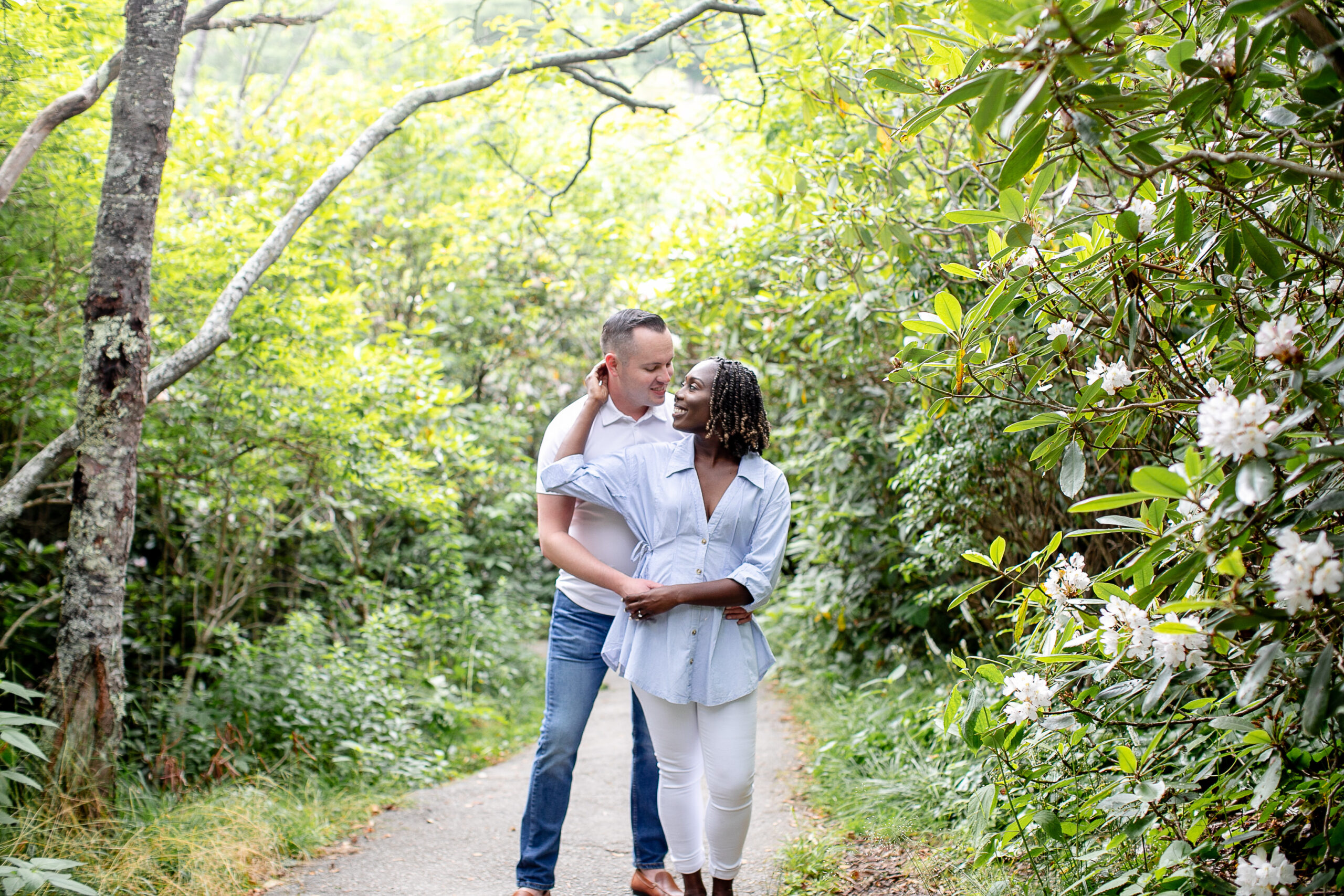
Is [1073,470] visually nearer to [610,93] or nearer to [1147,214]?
[1147,214]

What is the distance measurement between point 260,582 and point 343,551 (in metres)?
1.07

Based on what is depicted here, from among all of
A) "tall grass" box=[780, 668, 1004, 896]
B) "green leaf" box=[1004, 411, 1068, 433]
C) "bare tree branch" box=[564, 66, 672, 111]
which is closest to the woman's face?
"green leaf" box=[1004, 411, 1068, 433]

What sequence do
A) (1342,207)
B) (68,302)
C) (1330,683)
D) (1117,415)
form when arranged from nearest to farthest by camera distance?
(1330,683) → (1342,207) → (1117,415) → (68,302)

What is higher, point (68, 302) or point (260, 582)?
point (68, 302)

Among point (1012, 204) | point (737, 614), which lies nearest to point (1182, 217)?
point (1012, 204)

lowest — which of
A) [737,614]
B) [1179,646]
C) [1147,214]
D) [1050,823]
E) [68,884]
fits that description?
[68,884]

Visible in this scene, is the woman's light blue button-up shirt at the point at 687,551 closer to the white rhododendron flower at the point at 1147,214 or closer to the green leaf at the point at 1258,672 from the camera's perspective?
the white rhododendron flower at the point at 1147,214

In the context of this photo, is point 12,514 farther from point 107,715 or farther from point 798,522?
point 798,522

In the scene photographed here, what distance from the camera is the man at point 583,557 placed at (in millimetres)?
3006

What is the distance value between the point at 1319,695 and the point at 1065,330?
928 millimetres

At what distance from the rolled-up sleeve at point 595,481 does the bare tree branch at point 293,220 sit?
1.94 m

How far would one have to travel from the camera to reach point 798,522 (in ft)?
19.4

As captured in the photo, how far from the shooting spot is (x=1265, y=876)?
167 centimetres

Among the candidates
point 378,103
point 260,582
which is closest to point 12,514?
point 260,582
